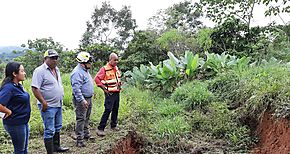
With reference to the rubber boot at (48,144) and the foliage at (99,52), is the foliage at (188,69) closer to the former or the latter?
the rubber boot at (48,144)

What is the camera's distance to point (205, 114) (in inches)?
283

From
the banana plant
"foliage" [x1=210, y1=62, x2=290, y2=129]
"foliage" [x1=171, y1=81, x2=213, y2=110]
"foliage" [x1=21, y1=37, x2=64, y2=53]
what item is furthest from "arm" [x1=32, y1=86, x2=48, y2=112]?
"foliage" [x1=21, y1=37, x2=64, y2=53]

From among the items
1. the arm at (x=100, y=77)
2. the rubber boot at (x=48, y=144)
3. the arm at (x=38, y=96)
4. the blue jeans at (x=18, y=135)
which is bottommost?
the rubber boot at (x=48, y=144)

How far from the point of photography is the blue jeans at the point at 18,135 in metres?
4.14

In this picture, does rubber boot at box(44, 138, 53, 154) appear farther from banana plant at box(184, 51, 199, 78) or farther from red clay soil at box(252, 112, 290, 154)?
banana plant at box(184, 51, 199, 78)

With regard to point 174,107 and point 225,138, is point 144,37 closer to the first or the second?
point 174,107

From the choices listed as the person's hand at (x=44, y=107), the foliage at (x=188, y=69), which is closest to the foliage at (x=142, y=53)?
the foliage at (x=188, y=69)

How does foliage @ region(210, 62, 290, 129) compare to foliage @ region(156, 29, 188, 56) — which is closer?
foliage @ region(210, 62, 290, 129)

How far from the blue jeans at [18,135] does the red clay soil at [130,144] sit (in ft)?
6.38

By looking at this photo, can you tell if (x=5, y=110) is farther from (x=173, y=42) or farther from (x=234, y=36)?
(x=173, y=42)

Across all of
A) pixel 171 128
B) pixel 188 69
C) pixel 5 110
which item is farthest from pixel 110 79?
pixel 188 69

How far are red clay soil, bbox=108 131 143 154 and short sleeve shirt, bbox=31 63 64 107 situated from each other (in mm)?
1615

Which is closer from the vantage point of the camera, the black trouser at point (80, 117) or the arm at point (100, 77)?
the black trouser at point (80, 117)

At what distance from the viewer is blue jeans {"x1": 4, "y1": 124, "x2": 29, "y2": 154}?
414 centimetres
